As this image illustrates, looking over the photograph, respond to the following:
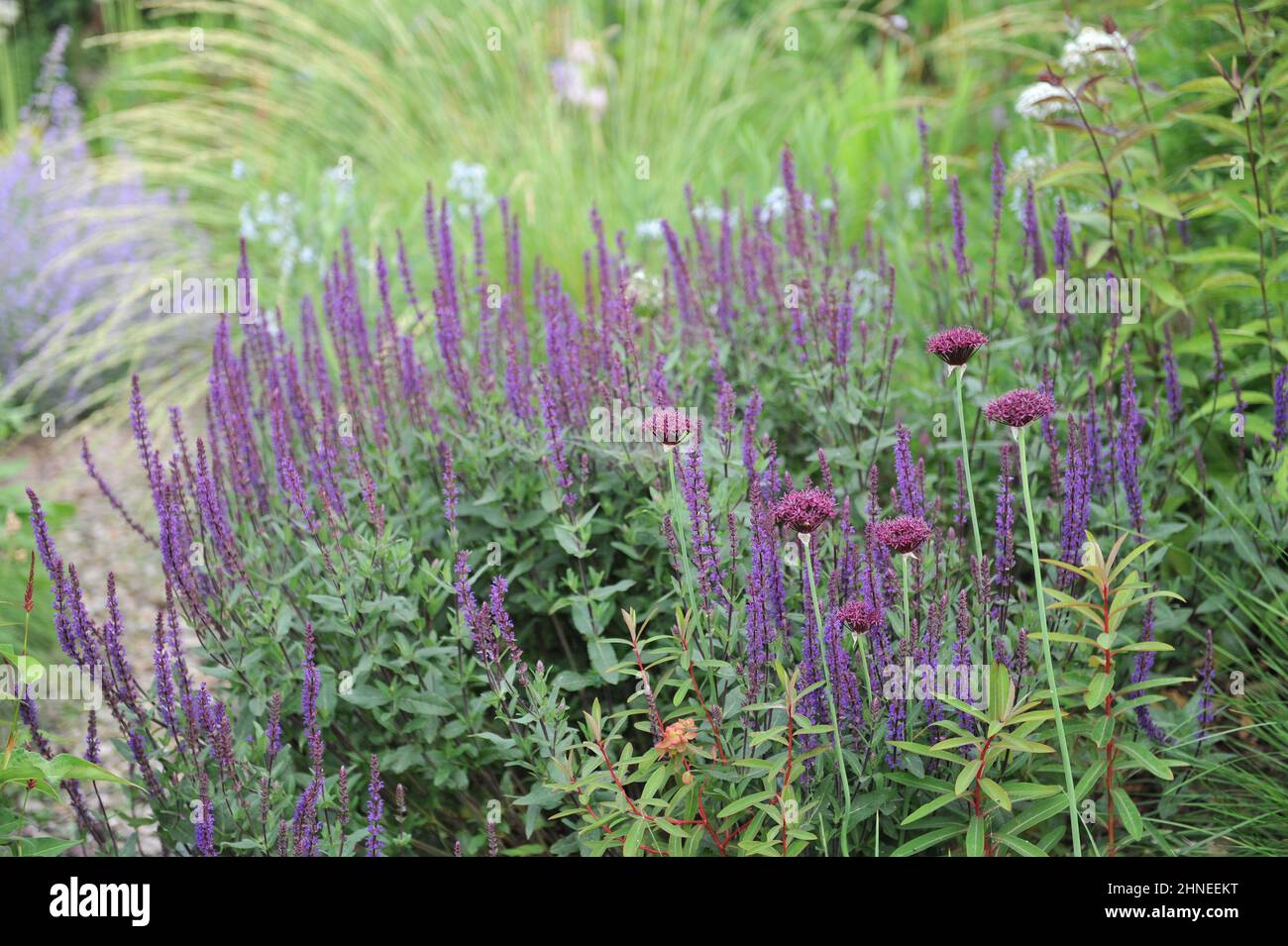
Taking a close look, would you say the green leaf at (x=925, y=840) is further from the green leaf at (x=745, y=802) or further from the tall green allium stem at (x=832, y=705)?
the green leaf at (x=745, y=802)

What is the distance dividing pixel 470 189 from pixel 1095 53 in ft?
8.79

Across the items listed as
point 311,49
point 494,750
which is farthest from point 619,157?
point 494,750

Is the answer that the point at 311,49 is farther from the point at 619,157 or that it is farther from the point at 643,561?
the point at 643,561

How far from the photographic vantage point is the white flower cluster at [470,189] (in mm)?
5020

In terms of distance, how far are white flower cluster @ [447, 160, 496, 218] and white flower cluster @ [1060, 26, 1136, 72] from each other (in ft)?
7.81

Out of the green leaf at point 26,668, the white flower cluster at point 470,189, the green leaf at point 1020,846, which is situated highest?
the white flower cluster at point 470,189

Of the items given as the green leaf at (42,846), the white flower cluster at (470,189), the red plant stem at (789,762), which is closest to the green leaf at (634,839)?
the red plant stem at (789,762)

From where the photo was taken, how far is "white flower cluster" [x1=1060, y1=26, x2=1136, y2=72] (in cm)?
326

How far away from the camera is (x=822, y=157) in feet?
18.1

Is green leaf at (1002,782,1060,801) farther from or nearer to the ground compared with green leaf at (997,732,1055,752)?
nearer to the ground

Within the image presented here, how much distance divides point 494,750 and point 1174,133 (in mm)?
2910

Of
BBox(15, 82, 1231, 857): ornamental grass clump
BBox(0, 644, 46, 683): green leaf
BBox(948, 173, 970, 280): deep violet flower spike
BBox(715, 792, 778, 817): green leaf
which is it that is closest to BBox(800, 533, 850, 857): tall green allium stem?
BBox(15, 82, 1231, 857): ornamental grass clump

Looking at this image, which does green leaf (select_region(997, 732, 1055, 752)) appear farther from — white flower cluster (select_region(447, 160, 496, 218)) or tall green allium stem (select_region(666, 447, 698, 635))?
white flower cluster (select_region(447, 160, 496, 218))

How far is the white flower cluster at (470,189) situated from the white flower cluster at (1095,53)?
2.38 meters
